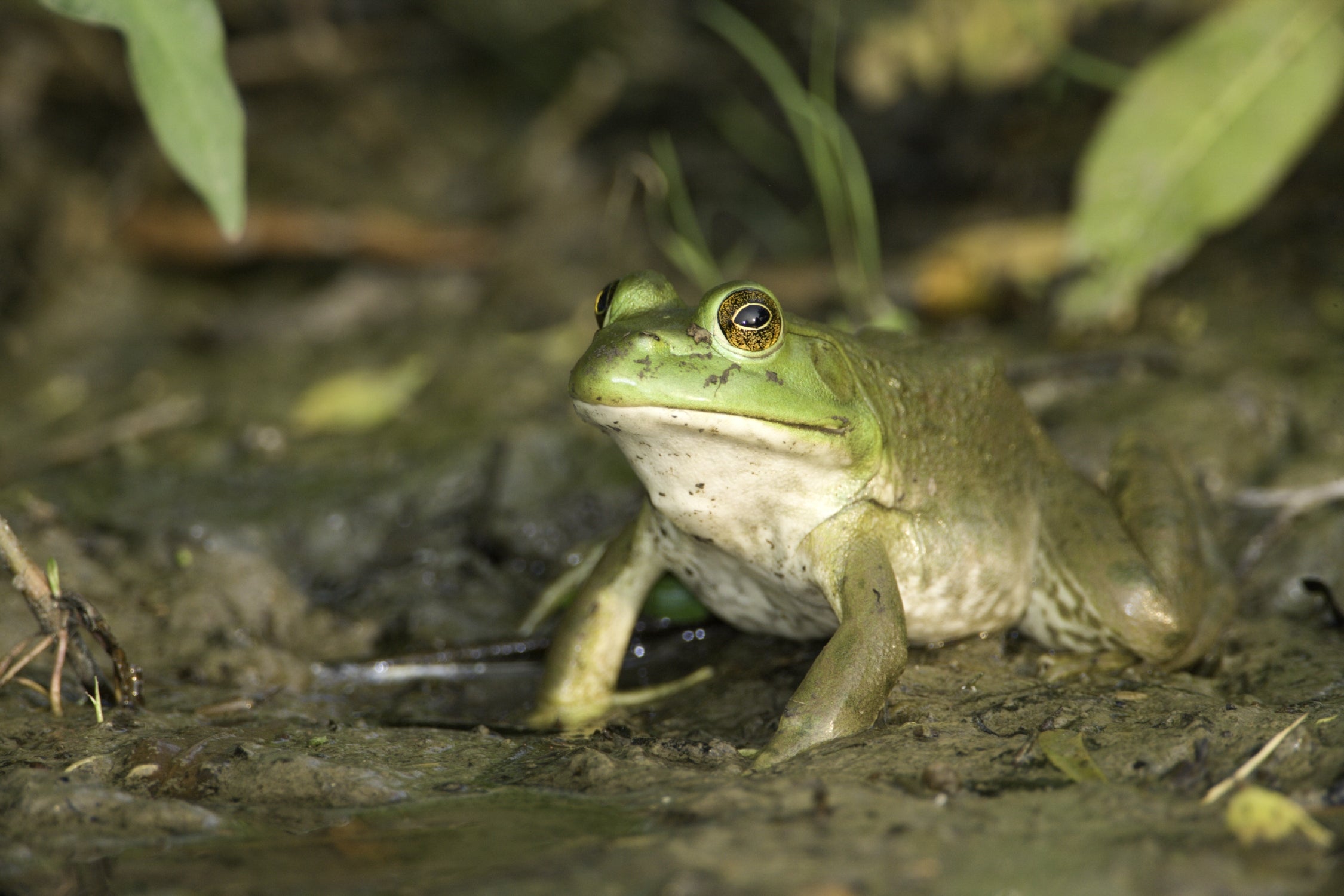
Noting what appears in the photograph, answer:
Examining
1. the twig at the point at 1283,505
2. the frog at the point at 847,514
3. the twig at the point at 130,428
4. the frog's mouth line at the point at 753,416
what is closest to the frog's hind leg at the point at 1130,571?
the frog at the point at 847,514

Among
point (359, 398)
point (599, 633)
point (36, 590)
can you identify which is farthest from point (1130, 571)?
point (359, 398)

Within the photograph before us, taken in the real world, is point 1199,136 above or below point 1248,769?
above

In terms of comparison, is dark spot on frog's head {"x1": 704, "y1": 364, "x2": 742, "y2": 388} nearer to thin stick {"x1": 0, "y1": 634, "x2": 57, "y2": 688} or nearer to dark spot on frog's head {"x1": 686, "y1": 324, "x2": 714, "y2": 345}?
dark spot on frog's head {"x1": 686, "y1": 324, "x2": 714, "y2": 345}

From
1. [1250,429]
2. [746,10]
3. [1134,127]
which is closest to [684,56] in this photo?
[746,10]

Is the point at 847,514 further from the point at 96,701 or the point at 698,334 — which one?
the point at 96,701

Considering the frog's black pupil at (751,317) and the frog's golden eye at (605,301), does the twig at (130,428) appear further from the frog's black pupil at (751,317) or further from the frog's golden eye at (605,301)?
the frog's black pupil at (751,317)
